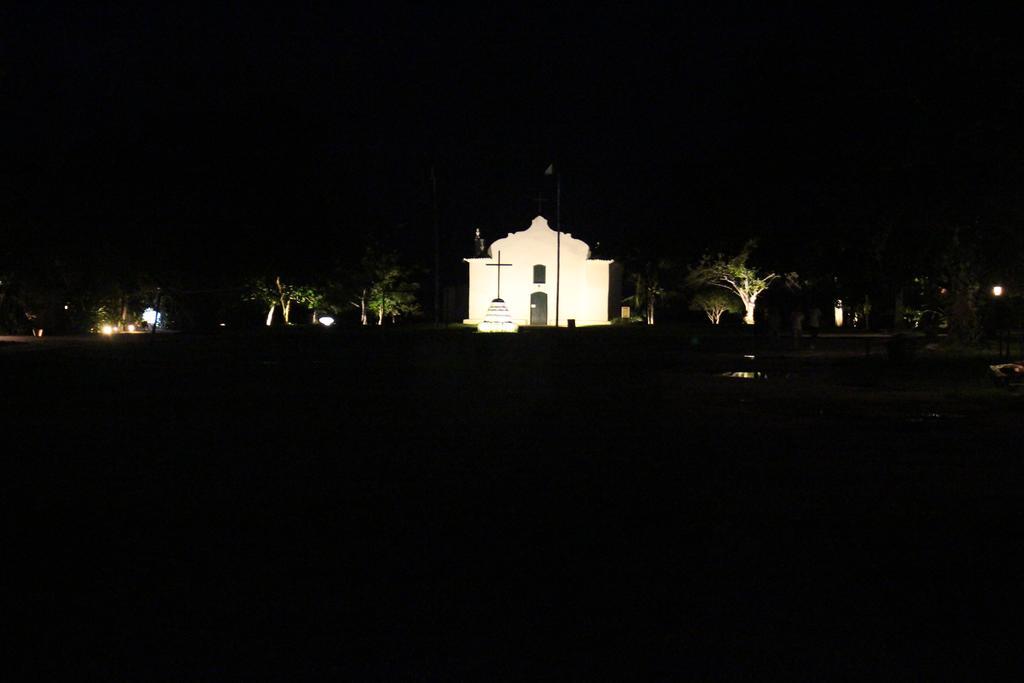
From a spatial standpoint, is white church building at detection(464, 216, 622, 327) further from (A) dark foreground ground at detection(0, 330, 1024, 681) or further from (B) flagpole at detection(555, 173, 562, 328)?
(A) dark foreground ground at detection(0, 330, 1024, 681)

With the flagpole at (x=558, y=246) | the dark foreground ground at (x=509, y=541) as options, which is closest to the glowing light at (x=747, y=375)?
the dark foreground ground at (x=509, y=541)

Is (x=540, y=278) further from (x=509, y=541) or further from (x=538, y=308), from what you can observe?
(x=509, y=541)

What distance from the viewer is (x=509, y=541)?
28.1 feet

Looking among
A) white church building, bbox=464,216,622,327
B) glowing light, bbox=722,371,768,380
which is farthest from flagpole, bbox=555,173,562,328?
glowing light, bbox=722,371,768,380

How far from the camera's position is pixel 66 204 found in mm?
55906

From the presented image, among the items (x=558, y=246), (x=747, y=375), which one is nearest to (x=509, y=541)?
(x=747, y=375)

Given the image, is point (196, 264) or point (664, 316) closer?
point (196, 264)

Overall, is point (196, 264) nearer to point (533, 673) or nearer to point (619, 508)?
point (619, 508)

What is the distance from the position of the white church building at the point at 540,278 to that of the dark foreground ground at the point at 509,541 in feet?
201

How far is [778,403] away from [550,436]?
6.80 meters

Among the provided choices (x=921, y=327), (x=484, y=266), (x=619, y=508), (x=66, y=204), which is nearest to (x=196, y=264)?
(x=66, y=204)

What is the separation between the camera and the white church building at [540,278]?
81.1 meters

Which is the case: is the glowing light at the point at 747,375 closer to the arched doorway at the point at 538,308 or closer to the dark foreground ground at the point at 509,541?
the dark foreground ground at the point at 509,541

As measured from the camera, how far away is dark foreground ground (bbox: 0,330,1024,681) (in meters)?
6.00
